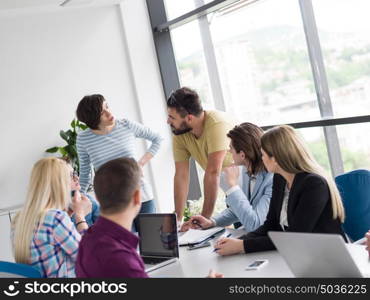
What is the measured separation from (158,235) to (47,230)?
0.63 meters

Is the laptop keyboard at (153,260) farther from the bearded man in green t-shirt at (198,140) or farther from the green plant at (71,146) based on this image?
the green plant at (71,146)

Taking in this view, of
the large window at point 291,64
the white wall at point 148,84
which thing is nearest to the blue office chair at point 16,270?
the large window at point 291,64

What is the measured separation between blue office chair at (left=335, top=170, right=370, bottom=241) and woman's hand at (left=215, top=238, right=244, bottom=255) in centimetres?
66

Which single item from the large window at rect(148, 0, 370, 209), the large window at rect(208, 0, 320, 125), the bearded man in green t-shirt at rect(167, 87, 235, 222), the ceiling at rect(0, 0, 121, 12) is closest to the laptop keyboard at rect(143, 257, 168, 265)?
the bearded man in green t-shirt at rect(167, 87, 235, 222)

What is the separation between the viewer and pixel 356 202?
10.5ft

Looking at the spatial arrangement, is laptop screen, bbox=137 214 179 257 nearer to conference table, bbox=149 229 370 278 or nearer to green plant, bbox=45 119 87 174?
conference table, bbox=149 229 370 278

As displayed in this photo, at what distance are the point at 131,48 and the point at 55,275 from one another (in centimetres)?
422

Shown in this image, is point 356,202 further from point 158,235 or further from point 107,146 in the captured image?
point 107,146

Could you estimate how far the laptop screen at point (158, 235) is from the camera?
3.14 meters

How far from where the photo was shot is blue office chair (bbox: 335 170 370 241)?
10.4ft

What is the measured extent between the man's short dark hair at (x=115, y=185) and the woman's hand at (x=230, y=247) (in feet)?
2.72

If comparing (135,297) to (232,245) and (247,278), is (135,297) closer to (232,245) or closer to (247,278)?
(247,278)

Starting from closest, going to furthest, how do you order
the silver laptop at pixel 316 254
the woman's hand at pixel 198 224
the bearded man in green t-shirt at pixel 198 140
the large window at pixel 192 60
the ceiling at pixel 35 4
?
1. the silver laptop at pixel 316 254
2. the woman's hand at pixel 198 224
3. the bearded man in green t-shirt at pixel 198 140
4. the ceiling at pixel 35 4
5. the large window at pixel 192 60

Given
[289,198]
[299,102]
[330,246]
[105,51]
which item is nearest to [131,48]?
[105,51]
